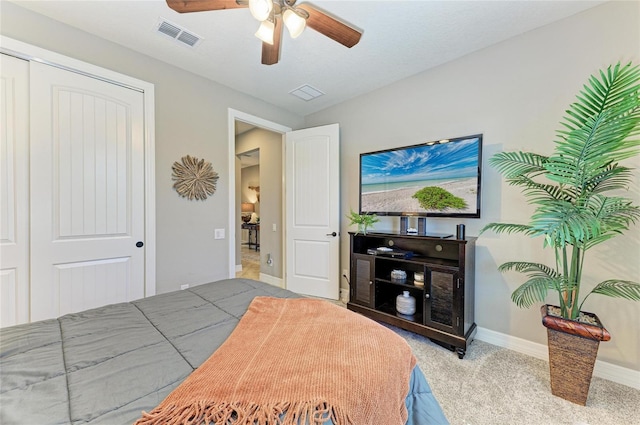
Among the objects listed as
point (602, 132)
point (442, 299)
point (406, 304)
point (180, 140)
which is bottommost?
point (406, 304)

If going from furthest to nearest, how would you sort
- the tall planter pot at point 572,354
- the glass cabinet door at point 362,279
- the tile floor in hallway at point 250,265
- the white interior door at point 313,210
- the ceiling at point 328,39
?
1. the tile floor in hallway at point 250,265
2. the white interior door at point 313,210
3. the glass cabinet door at point 362,279
4. the ceiling at point 328,39
5. the tall planter pot at point 572,354

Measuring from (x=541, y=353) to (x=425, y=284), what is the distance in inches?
39.3

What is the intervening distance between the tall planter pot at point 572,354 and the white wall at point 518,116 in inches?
17.6

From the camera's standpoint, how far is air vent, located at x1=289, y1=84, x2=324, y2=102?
9.70 ft

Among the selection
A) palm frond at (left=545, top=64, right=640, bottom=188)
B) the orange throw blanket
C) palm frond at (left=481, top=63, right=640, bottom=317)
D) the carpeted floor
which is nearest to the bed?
the orange throw blanket

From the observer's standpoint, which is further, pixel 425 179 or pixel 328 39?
pixel 425 179

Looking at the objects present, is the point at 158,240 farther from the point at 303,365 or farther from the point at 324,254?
the point at 303,365

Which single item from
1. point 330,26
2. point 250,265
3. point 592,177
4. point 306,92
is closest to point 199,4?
point 330,26

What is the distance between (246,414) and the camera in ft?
2.00

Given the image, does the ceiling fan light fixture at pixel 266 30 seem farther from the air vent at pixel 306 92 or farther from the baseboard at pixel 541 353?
the baseboard at pixel 541 353

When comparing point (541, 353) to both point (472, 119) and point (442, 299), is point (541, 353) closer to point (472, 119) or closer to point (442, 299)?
point (442, 299)

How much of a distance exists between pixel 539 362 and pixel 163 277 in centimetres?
333

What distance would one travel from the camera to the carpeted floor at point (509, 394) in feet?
4.68

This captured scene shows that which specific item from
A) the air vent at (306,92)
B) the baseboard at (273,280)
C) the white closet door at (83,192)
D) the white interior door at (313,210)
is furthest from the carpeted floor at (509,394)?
the air vent at (306,92)
